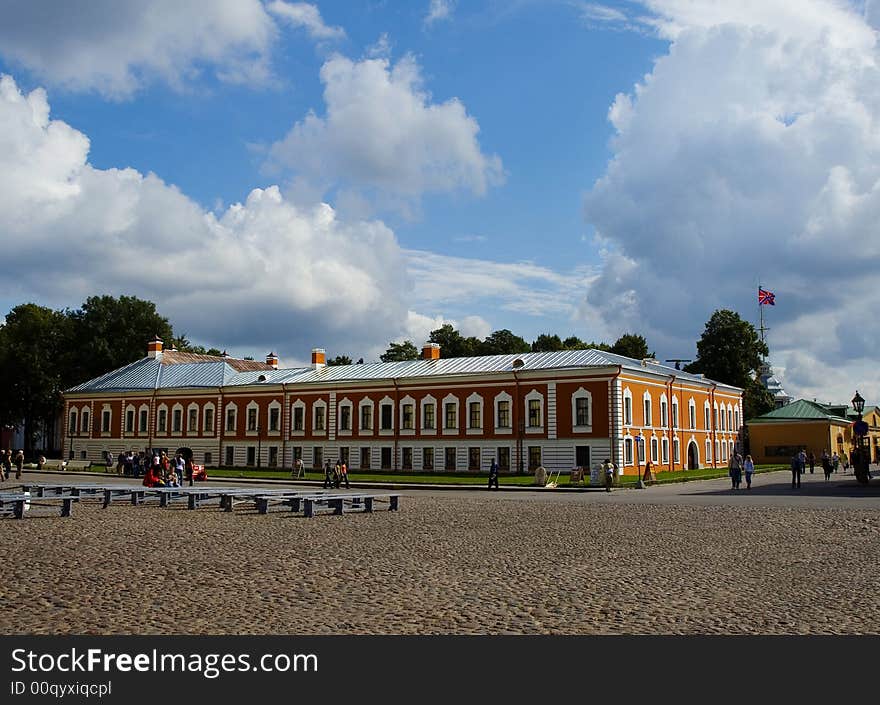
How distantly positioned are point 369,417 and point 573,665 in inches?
2084

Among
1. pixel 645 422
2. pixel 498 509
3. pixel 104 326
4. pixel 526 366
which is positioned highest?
pixel 104 326

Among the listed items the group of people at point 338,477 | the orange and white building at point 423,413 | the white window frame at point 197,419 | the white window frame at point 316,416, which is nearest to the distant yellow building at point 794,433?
the orange and white building at point 423,413

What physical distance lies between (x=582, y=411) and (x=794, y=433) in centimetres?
3125

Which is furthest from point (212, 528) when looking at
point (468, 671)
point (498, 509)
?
point (468, 671)

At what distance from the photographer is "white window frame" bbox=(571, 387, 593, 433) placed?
167 feet

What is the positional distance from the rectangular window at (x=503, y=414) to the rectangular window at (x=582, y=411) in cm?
A: 469

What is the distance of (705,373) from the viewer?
270 feet

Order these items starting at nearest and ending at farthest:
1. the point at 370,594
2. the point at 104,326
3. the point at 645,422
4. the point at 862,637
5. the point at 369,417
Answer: the point at 862,637
the point at 370,594
the point at 645,422
the point at 369,417
the point at 104,326

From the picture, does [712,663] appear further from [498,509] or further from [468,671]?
[498,509]

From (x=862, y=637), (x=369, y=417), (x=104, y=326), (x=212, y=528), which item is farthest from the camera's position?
(x=104, y=326)

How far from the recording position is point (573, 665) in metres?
7.07

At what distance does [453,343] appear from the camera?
90.3m

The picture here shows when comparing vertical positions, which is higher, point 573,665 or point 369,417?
point 369,417

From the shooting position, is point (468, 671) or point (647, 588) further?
point (647, 588)
